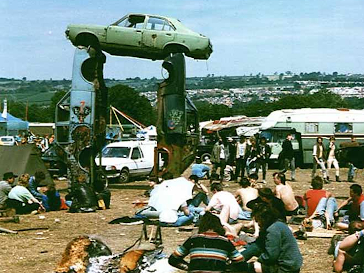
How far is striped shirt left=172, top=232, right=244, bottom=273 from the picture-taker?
7.53m

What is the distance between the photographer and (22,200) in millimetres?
17688

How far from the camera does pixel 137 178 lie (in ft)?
95.1

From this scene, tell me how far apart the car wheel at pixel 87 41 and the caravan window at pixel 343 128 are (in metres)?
16.5

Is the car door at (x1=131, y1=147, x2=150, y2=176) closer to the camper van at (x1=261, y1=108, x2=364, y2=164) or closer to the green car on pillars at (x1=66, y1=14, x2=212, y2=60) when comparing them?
the green car on pillars at (x1=66, y1=14, x2=212, y2=60)

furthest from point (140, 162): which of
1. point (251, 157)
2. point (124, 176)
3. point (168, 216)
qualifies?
point (168, 216)

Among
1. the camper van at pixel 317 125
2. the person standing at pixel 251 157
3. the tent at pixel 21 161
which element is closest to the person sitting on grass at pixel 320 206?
the tent at pixel 21 161

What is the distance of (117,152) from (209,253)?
21211 millimetres

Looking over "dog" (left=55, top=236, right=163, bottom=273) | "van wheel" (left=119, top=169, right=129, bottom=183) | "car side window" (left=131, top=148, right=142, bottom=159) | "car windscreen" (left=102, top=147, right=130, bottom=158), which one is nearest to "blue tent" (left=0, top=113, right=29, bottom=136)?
"car windscreen" (left=102, top=147, right=130, bottom=158)

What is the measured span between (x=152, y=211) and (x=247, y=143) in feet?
43.5

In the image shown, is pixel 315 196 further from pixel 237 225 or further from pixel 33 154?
pixel 33 154

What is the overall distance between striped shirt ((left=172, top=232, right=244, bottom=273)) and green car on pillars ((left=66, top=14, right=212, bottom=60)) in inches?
666

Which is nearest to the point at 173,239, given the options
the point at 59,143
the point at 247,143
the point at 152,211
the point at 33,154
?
the point at 152,211

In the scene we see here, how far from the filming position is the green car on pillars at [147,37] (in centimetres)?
2414

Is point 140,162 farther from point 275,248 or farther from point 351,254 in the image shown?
point 275,248
